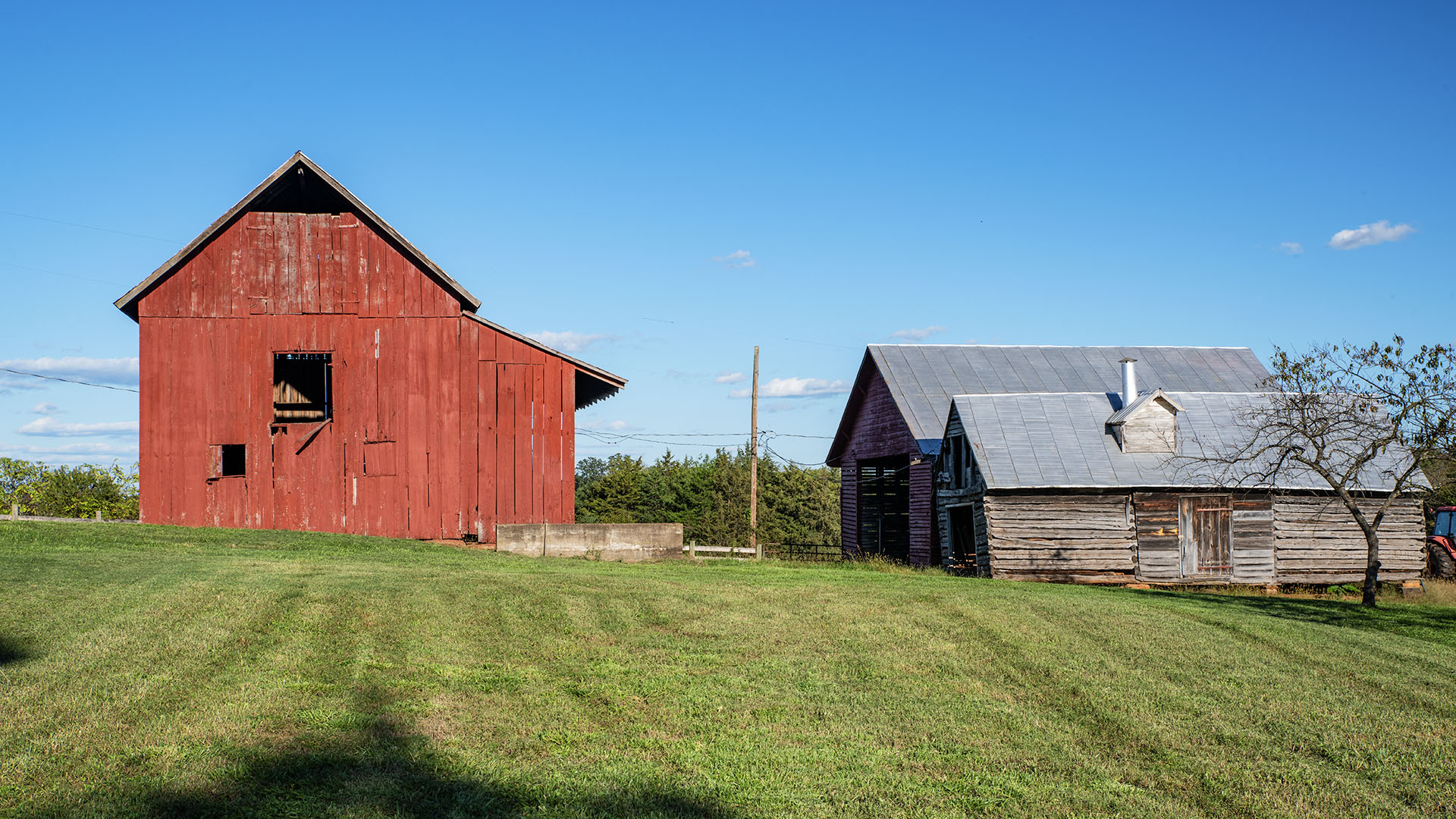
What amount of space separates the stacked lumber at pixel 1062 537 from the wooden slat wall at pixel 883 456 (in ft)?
16.5

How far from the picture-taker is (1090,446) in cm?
2786

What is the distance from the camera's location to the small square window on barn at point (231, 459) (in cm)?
2755

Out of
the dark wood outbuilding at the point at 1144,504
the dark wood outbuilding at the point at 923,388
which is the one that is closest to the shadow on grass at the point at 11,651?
the dark wood outbuilding at the point at 1144,504

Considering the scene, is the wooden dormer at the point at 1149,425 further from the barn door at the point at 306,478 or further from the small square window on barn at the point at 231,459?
the small square window on barn at the point at 231,459

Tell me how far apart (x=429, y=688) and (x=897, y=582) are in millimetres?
12909

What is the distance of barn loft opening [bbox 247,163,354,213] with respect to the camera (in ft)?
91.2

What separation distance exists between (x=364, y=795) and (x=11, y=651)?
17.8ft

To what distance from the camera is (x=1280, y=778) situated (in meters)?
7.85

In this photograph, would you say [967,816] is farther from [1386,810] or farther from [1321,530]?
[1321,530]

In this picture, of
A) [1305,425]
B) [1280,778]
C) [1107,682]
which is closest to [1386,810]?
[1280,778]

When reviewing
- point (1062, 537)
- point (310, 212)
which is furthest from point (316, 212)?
point (1062, 537)

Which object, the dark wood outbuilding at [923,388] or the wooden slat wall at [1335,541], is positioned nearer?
the wooden slat wall at [1335,541]

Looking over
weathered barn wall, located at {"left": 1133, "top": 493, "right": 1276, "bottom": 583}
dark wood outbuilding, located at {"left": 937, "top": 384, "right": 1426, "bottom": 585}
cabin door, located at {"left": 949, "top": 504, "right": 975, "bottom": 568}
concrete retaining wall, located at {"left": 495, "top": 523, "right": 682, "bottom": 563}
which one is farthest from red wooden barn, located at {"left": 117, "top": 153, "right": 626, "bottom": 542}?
weathered barn wall, located at {"left": 1133, "top": 493, "right": 1276, "bottom": 583}

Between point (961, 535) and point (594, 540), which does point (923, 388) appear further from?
point (594, 540)
